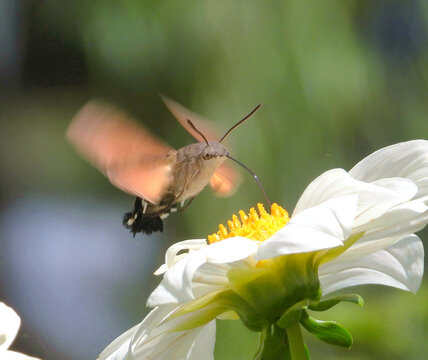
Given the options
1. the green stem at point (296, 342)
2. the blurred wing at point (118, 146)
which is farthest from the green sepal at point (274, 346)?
the blurred wing at point (118, 146)

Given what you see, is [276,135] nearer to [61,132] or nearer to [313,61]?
[313,61]

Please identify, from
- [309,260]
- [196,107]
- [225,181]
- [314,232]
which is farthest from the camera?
[196,107]

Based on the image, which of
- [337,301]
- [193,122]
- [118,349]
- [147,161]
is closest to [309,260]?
[337,301]

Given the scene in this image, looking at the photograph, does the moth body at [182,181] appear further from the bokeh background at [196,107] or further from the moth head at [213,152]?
the bokeh background at [196,107]

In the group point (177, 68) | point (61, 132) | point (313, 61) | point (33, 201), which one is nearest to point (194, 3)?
point (177, 68)

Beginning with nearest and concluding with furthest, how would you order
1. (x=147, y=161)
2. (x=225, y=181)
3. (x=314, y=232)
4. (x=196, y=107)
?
(x=314, y=232) < (x=147, y=161) < (x=225, y=181) < (x=196, y=107)

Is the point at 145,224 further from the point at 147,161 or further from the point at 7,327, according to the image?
the point at 7,327
